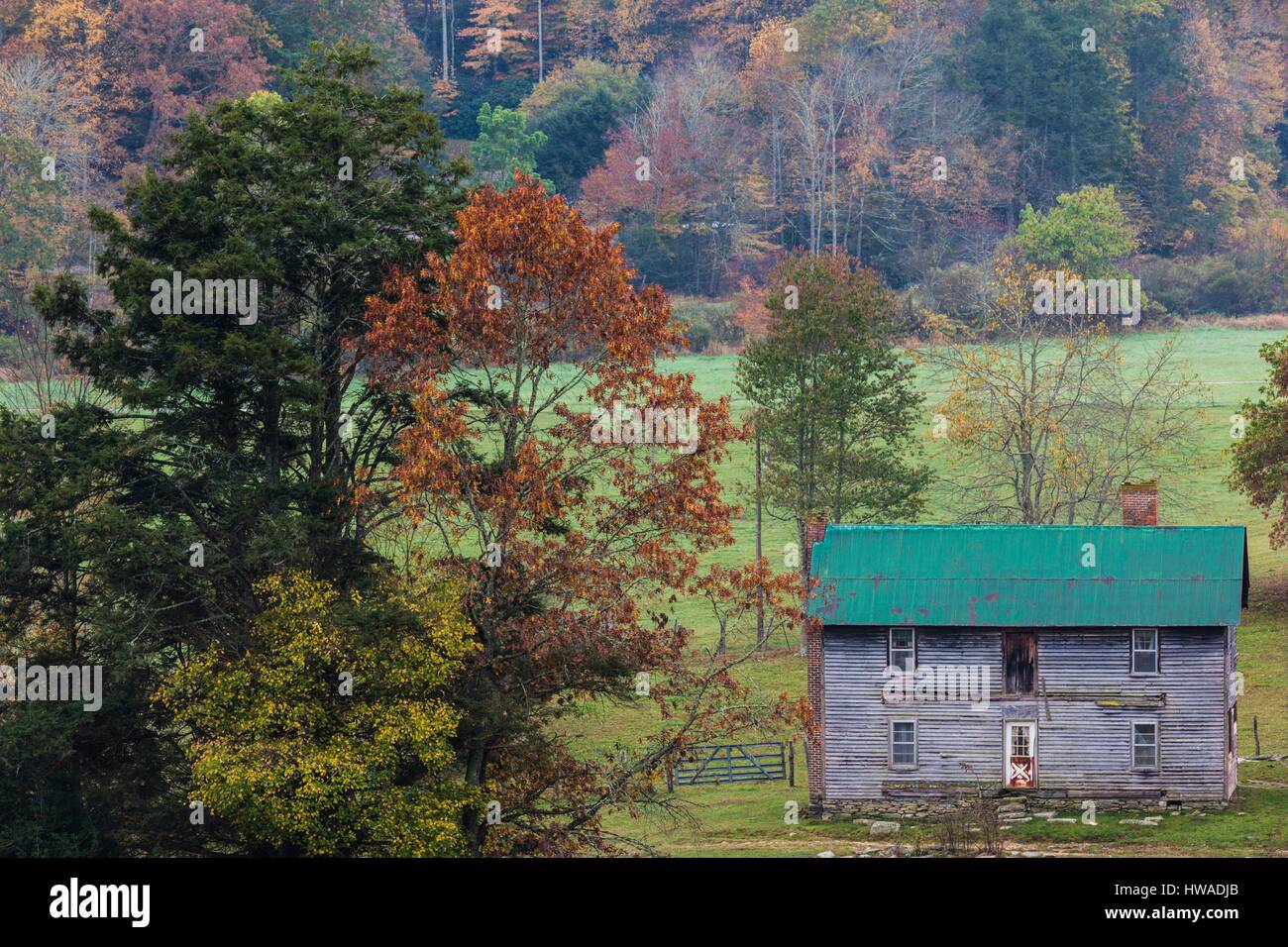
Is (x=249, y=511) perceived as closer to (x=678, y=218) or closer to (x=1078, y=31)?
(x=678, y=218)

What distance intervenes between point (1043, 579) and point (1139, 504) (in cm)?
365

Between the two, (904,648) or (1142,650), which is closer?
(1142,650)

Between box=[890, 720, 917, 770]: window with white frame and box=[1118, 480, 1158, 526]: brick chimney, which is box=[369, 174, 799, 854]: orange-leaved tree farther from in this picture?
box=[1118, 480, 1158, 526]: brick chimney

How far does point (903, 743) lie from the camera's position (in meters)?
48.2

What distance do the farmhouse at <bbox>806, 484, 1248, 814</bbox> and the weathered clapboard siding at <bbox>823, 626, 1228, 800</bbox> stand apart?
0.11ft

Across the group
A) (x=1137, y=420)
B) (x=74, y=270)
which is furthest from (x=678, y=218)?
(x=1137, y=420)

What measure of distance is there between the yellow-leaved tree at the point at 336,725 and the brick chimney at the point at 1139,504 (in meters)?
18.9

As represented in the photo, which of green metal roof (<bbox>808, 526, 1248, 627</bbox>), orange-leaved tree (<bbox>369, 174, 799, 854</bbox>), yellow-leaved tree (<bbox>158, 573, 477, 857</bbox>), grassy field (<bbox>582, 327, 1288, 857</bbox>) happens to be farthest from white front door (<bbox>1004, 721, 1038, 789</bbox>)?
yellow-leaved tree (<bbox>158, 573, 477, 857</bbox>)

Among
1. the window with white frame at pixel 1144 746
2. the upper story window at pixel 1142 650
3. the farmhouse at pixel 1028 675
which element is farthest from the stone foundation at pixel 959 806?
the upper story window at pixel 1142 650

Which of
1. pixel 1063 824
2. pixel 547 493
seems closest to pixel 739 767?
pixel 1063 824

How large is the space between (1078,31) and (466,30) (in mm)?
50754

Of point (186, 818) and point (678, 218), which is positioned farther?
point (678, 218)

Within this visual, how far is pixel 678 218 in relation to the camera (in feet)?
462

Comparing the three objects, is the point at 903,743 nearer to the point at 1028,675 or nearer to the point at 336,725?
the point at 1028,675
